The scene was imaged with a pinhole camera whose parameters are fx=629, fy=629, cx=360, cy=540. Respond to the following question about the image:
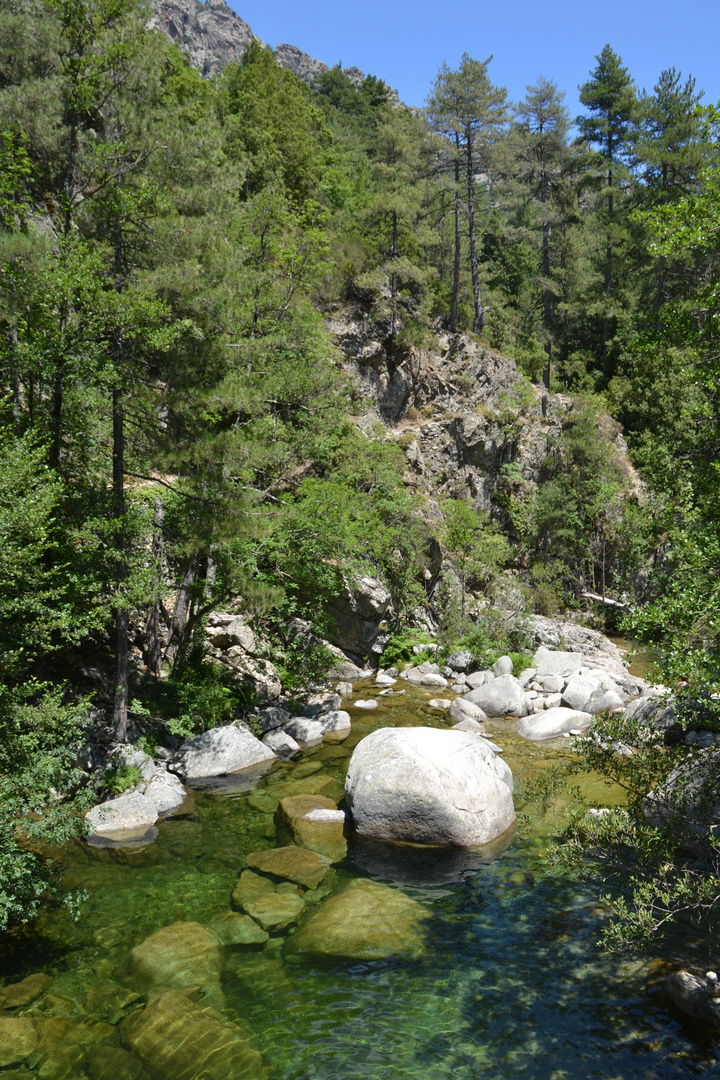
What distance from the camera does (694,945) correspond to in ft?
20.9

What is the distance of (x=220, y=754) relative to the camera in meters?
11.8

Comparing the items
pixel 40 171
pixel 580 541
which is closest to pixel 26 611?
pixel 40 171

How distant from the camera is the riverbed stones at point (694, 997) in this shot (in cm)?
545

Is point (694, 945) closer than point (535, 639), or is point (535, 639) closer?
point (694, 945)

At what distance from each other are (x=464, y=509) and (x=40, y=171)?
1643 centimetres

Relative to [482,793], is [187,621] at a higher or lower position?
higher

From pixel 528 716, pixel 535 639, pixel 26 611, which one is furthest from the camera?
pixel 535 639

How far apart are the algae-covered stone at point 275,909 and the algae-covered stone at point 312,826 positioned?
1058mm

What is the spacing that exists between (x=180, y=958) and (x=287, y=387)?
14.0 metres

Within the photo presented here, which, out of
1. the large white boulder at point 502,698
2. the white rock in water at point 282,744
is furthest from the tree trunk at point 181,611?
the large white boulder at point 502,698

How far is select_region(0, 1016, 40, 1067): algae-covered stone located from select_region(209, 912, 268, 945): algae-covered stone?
194 centimetres

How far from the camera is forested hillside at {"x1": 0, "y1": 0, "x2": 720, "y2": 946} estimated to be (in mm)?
8781

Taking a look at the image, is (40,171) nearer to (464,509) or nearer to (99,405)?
(99,405)

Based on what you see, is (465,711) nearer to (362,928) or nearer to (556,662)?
(556,662)
